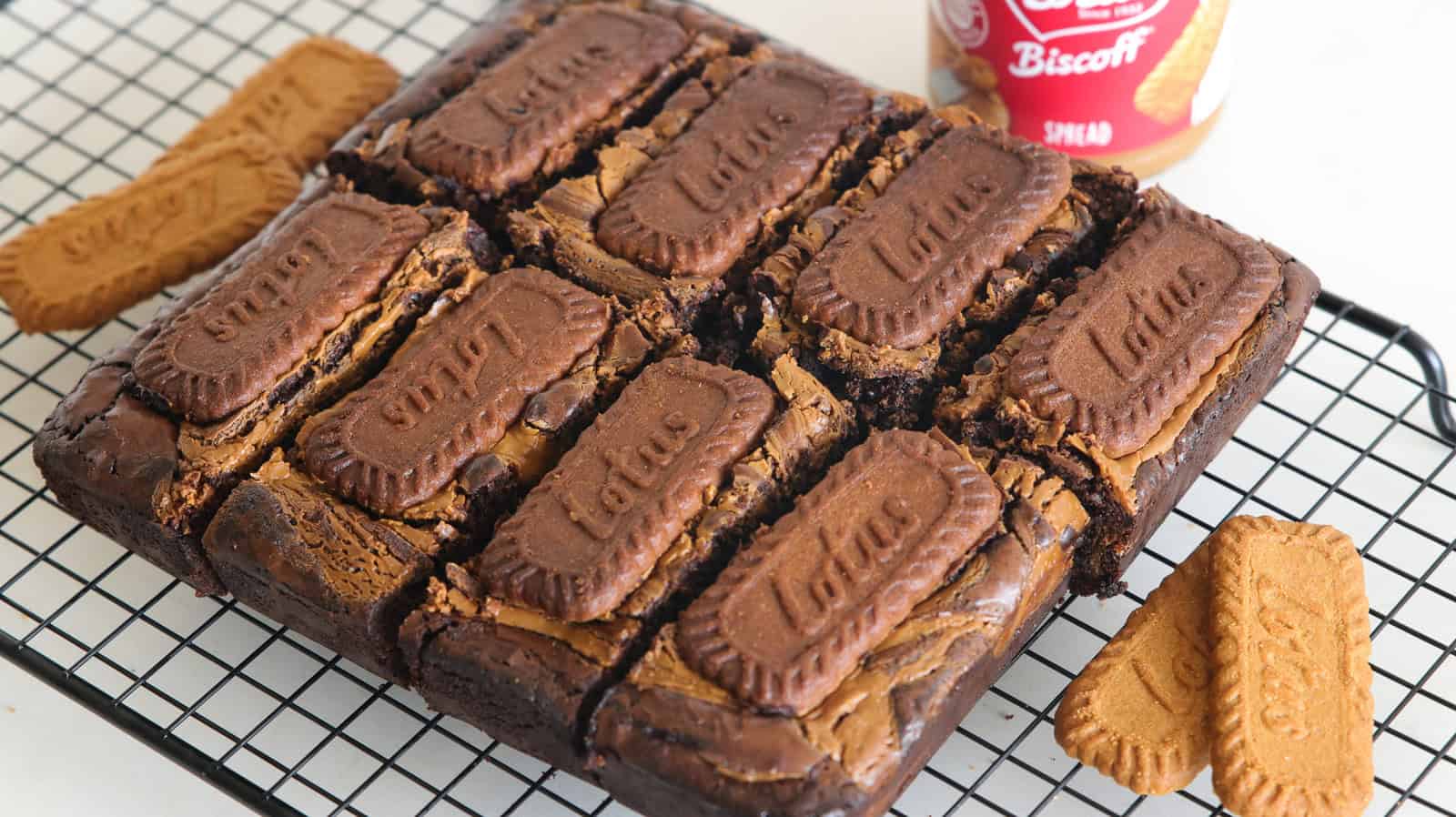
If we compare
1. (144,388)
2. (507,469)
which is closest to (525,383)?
(507,469)

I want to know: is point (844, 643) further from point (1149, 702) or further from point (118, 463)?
point (118, 463)

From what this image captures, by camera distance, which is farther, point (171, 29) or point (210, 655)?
→ point (171, 29)

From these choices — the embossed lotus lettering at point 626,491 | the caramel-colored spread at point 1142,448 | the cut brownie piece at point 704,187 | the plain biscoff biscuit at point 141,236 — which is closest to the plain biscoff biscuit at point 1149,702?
the caramel-colored spread at point 1142,448

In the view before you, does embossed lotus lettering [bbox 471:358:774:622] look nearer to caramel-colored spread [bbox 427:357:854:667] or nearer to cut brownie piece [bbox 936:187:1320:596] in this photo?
caramel-colored spread [bbox 427:357:854:667]

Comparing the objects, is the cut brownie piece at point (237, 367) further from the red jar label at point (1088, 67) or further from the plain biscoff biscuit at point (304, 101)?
the red jar label at point (1088, 67)

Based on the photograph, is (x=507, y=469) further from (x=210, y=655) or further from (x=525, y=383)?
(x=210, y=655)

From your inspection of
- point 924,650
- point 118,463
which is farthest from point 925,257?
point 118,463
